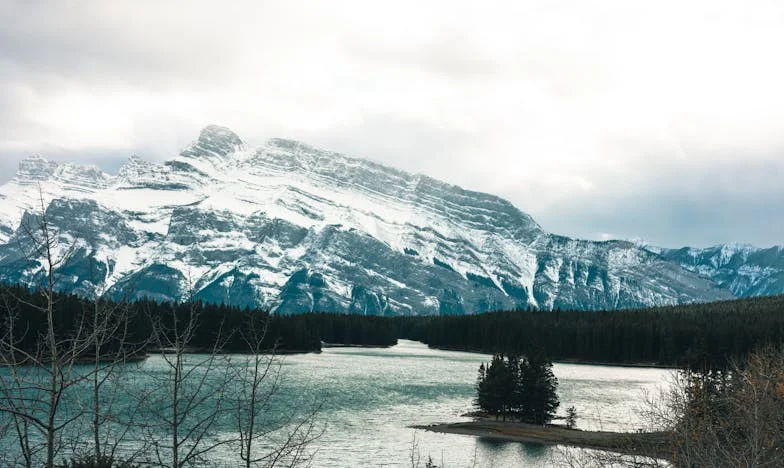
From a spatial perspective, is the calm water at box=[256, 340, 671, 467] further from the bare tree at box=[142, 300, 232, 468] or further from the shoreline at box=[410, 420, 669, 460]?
the bare tree at box=[142, 300, 232, 468]

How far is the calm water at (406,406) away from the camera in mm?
68000

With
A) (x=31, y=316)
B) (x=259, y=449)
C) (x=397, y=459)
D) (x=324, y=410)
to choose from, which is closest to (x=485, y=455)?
(x=397, y=459)

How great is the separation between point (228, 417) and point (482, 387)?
3230 cm

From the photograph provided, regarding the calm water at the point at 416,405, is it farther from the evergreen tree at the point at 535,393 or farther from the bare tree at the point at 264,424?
the evergreen tree at the point at 535,393

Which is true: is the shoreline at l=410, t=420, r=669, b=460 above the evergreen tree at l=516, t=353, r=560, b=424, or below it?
below

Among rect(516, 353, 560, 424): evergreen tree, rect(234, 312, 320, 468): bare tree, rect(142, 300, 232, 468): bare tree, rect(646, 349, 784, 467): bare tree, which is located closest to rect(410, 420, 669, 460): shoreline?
rect(516, 353, 560, 424): evergreen tree

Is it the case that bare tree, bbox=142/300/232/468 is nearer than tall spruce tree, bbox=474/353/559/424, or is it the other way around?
bare tree, bbox=142/300/232/468

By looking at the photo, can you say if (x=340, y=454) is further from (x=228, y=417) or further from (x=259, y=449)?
(x=228, y=417)

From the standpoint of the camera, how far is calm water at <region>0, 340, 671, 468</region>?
68.0m

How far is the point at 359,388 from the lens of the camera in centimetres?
12050

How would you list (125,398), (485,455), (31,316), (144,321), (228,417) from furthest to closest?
(144,321)
(31,316)
(125,398)
(228,417)
(485,455)

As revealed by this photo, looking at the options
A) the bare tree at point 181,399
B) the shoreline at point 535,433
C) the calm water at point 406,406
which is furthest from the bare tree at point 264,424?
the shoreline at point 535,433

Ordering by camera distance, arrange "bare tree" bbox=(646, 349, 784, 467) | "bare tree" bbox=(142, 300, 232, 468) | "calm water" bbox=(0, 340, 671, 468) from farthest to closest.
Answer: "calm water" bbox=(0, 340, 671, 468) → "bare tree" bbox=(646, 349, 784, 467) → "bare tree" bbox=(142, 300, 232, 468)

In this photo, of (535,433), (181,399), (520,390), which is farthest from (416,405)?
(181,399)
